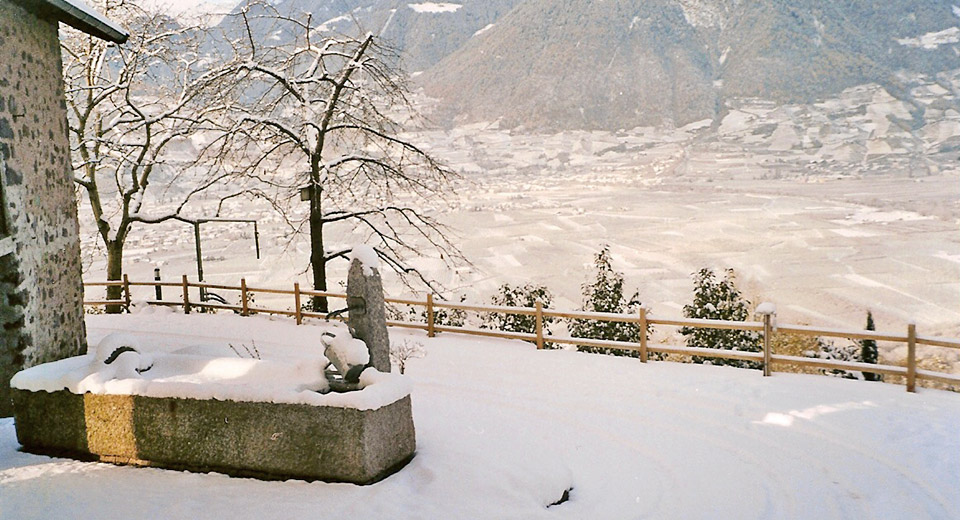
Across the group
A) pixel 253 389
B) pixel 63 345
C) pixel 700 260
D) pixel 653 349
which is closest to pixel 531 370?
pixel 653 349

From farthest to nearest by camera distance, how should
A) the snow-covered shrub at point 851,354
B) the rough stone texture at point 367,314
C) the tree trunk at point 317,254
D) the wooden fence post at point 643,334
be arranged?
1. the tree trunk at point 317,254
2. the snow-covered shrub at point 851,354
3. the wooden fence post at point 643,334
4. the rough stone texture at point 367,314

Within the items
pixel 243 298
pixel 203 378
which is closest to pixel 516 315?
pixel 243 298

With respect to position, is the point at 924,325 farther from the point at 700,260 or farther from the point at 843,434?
the point at 843,434

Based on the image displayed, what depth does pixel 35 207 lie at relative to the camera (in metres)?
6.57

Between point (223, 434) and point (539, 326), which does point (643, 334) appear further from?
point (223, 434)

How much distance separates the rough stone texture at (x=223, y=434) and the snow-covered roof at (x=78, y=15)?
402 cm

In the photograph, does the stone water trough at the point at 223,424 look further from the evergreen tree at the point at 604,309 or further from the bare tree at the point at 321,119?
the evergreen tree at the point at 604,309

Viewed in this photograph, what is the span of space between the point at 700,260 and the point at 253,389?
21.2 meters

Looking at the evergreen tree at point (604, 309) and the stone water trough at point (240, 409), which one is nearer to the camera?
the stone water trough at point (240, 409)

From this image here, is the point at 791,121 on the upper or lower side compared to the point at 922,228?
upper

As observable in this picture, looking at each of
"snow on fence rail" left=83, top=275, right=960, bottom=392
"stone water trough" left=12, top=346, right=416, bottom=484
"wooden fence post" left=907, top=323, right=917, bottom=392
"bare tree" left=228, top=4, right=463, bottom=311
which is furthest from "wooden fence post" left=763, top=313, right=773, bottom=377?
"bare tree" left=228, top=4, right=463, bottom=311

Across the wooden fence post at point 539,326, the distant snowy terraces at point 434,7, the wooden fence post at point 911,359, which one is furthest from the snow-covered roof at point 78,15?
the distant snowy terraces at point 434,7

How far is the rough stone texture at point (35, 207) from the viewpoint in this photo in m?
6.25

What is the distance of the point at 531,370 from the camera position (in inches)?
349
